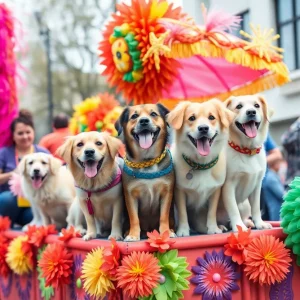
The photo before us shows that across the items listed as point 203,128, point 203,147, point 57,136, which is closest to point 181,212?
point 203,147

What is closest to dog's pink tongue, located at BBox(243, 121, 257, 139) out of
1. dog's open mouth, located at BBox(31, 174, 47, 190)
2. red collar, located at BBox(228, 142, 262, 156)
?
red collar, located at BBox(228, 142, 262, 156)

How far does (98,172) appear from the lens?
10.0ft

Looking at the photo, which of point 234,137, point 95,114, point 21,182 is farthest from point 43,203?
point 95,114

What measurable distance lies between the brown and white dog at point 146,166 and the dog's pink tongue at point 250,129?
0.45m

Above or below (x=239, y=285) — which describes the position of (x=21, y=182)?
above

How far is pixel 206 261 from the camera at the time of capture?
267cm

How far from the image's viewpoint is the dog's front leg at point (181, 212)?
302cm

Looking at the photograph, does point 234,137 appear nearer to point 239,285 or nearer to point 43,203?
point 239,285

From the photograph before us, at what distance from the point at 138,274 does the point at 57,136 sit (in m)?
3.78

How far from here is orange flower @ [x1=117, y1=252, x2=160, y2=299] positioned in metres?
2.45

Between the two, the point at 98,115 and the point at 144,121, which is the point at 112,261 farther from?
the point at 98,115

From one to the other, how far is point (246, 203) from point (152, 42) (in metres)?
1.27

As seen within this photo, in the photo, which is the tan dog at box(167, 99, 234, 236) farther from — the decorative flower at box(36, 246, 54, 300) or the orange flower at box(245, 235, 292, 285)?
the decorative flower at box(36, 246, 54, 300)

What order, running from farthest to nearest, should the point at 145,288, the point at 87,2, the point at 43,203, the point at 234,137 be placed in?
the point at 87,2
the point at 43,203
the point at 234,137
the point at 145,288
